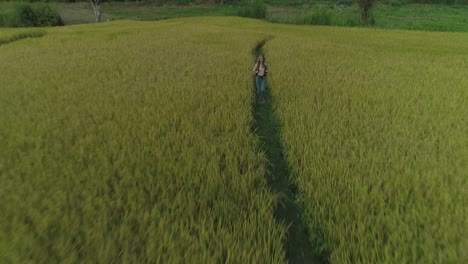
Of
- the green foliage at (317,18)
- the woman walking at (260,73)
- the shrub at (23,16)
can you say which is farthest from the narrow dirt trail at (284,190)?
Result: the shrub at (23,16)

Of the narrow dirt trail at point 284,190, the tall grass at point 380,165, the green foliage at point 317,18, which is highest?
the green foliage at point 317,18

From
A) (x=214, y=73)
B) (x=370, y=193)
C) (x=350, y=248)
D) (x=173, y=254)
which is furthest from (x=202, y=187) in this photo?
(x=214, y=73)

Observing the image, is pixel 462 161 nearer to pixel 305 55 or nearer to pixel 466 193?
pixel 466 193

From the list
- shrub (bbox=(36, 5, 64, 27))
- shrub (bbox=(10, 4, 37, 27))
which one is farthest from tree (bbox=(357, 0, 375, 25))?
shrub (bbox=(10, 4, 37, 27))

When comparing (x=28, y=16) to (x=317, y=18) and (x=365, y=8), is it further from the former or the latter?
(x=365, y=8)

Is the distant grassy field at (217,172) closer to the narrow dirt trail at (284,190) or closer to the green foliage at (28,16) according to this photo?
the narrow dirt trail at (284,190)

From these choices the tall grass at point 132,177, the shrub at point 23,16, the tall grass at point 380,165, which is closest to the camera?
the tall grass at point 132,177

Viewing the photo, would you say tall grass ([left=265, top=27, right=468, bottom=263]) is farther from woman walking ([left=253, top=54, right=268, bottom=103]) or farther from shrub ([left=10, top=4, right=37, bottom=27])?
shrub ([left=10, top=4, right=37, bottom=27])
